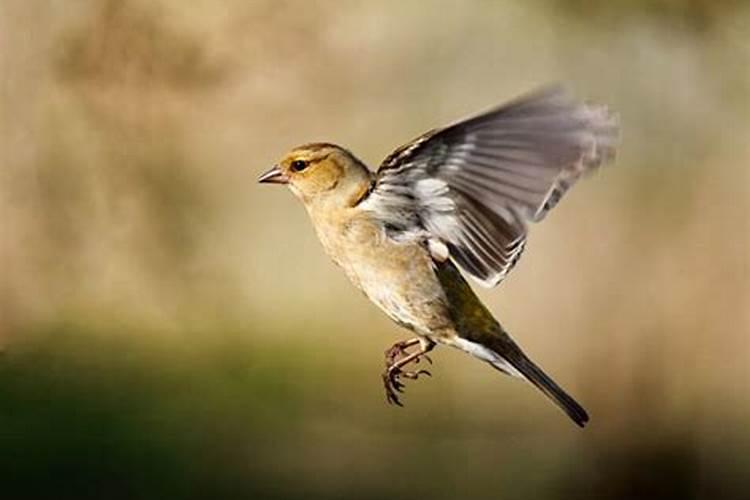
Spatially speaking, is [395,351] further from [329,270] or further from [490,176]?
[329,270]

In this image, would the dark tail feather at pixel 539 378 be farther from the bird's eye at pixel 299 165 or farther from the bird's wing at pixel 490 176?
the bird's eye at pixel 299 165

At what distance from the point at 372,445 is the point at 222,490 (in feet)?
1.19

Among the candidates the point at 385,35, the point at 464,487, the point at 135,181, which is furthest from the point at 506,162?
the point at 464,487

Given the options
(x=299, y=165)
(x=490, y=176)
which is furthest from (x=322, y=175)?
(x=490, y=176)

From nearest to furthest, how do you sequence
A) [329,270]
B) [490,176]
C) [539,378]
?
[490,176], [539,378], [329,270]

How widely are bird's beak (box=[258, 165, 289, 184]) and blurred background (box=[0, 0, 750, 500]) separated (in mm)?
1789

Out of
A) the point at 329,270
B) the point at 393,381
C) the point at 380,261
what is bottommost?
the point at 393,381

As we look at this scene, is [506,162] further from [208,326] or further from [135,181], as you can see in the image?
[208,326]

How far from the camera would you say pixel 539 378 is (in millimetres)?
1151

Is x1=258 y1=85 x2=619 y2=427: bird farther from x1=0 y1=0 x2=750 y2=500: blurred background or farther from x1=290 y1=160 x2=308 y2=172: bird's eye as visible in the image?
x1=0 y1=0 x2=750 y2=500: blurred background

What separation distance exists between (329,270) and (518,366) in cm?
217

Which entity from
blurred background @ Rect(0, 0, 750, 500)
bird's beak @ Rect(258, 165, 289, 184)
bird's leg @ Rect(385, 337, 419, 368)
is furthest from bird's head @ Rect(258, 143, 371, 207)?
blurred background @ Rect(0, 0, 750, 500)

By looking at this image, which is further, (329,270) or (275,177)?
(329,270)

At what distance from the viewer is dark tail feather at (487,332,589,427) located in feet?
3.32
